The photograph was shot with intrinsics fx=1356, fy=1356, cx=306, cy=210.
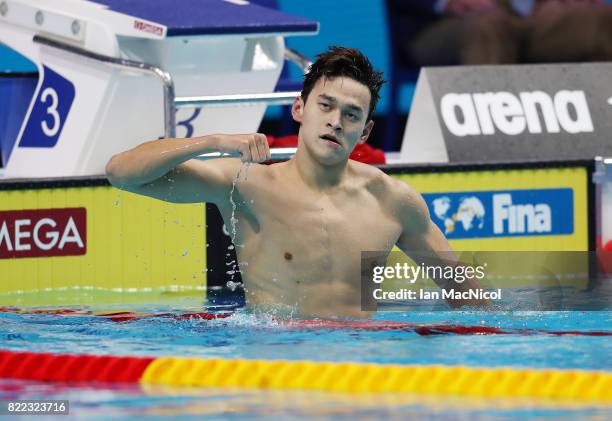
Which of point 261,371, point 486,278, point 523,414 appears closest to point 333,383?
point 261,371

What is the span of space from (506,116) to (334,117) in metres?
2.89

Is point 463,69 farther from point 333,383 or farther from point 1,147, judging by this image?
point 333,383

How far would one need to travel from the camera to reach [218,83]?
7.03 metres

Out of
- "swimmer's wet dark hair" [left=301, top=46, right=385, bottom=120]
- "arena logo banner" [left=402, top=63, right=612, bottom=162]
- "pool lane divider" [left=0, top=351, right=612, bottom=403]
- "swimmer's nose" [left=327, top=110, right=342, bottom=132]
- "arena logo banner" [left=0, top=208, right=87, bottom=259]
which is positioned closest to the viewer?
"pool lane divider" [left=0, top=351, right=612, bottom=403]

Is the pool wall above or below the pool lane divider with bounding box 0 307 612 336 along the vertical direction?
above

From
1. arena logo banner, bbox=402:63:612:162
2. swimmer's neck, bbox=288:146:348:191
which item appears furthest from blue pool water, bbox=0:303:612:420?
arena logo banner, bbox=402:63:612:162

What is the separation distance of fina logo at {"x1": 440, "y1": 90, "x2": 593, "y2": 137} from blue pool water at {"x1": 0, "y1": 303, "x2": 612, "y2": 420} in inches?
64.0

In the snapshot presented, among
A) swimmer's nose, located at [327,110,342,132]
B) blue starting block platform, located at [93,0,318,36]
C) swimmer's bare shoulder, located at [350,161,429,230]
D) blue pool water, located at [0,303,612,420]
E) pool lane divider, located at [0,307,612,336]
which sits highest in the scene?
blue starting block platform, located at [93,0,318,36]

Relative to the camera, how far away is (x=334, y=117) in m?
4.12

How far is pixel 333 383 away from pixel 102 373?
68 centimetres

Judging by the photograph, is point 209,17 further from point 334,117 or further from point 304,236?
point 334,117

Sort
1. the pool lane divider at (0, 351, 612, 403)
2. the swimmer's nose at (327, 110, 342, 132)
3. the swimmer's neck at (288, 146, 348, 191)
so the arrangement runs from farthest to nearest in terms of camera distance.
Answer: the swimmer's neck at (288, 146, 348, 191) < the swimmer's nose at (327, 110, 342, 132) < the pool lane divider at (0, 351, 612, 403)

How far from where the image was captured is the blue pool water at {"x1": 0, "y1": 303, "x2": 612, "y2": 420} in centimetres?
346

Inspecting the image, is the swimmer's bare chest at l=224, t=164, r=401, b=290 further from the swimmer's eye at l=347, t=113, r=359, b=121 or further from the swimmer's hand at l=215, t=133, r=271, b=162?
the swimmer's hand at l=215, t=133, r=271, b=162
